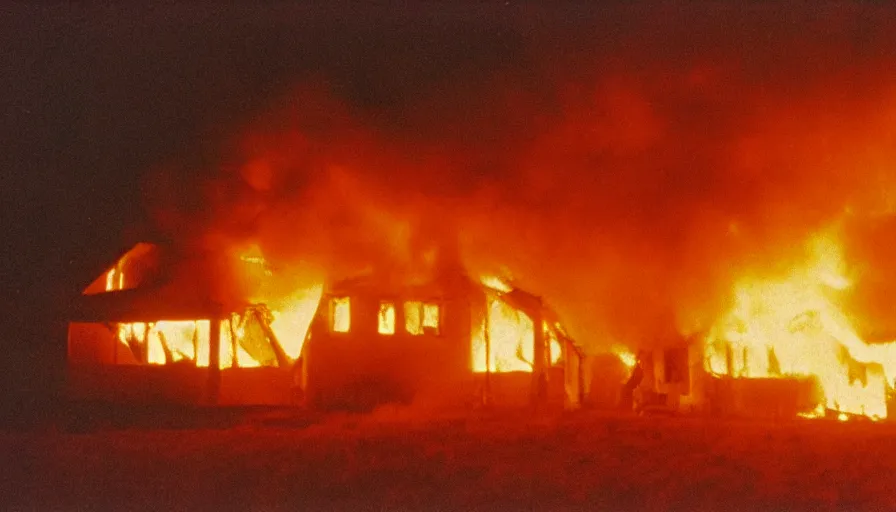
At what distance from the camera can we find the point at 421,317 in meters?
27.4

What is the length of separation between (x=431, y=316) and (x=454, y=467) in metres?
12.4

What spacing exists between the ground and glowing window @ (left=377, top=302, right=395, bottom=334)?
6071 millimetres

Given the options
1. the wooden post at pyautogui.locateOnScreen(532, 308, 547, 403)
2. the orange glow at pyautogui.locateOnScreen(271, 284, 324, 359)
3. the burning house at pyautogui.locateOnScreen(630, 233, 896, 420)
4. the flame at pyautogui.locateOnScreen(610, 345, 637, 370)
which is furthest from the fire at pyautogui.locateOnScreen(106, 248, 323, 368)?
the burning house at pyautogui.locateOnScreen(630, 233, 896, 420)

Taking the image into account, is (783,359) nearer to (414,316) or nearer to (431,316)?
(431,316)

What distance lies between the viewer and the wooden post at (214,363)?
1046 inches

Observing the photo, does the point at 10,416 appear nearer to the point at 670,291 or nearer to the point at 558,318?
the point at 558,318

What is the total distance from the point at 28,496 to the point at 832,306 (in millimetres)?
21414

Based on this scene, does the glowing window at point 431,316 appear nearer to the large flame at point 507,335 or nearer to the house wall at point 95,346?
the large flame at point 507,335

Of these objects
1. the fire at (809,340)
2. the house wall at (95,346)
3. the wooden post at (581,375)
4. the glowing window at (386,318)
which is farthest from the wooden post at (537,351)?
the house wall at (95,346)

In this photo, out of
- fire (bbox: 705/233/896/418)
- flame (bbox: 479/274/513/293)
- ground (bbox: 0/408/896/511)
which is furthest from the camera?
flame (bbox: 479/274/513/293)

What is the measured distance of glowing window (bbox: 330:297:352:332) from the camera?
26562 mm

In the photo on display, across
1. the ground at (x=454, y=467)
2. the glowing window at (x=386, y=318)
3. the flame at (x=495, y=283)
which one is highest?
the flame at (x=495, y=283)

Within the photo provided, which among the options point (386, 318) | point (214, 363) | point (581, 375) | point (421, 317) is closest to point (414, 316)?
point (421, 317)

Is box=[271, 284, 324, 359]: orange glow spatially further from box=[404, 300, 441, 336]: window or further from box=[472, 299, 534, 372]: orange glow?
box=[472, 299, 534, 372]: orange glow
